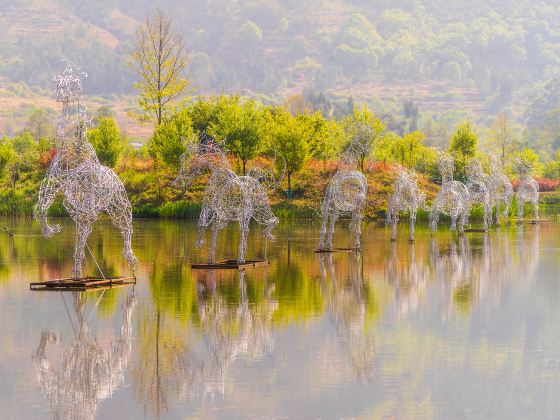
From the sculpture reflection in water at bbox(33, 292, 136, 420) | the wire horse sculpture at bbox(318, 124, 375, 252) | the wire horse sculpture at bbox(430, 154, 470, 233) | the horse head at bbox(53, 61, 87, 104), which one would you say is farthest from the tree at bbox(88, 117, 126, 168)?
the sculpture reflection in water at bbox(33, 292, 136, 420)

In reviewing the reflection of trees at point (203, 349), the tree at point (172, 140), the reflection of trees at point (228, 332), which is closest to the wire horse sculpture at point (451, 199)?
the tree at point (172, 140)

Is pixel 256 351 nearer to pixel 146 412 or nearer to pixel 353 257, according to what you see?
pixel 146 412

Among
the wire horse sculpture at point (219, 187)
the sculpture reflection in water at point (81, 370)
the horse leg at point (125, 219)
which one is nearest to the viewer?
the sculpture reflection in water at point (81, 370)

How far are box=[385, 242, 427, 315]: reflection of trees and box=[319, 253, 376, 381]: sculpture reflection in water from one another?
0.95 m

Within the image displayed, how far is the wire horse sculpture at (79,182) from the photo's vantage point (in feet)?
91.2

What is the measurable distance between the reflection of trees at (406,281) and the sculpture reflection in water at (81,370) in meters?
7.34

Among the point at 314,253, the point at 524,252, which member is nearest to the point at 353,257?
the point at 314,253

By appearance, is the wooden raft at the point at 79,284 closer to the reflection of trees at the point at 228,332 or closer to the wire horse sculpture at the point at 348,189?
the reflection of trees at the point at 228,332

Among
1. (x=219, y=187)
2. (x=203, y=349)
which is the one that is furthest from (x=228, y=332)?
(x=219, y=187)

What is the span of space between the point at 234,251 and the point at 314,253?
Result: 3.32 metres

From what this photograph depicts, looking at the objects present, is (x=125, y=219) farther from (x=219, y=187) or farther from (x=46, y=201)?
(x=219, y=187)

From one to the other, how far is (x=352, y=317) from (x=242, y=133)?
174ft

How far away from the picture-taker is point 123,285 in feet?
97.3

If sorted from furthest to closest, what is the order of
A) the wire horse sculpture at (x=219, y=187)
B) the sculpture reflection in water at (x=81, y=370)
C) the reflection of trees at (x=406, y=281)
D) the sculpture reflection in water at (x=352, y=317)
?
the wire horse sculpture at (x=219, y=187), the reflection of trees at (x=406, y=281), the sculpture reflection in water at (x=352, y=317), the sculpture reflection in water at (x=81, y=370)
